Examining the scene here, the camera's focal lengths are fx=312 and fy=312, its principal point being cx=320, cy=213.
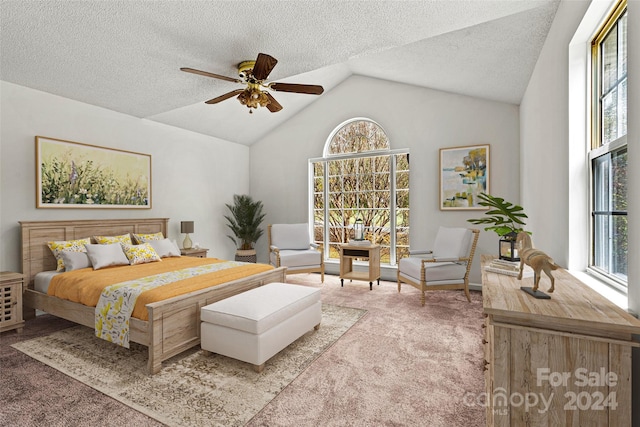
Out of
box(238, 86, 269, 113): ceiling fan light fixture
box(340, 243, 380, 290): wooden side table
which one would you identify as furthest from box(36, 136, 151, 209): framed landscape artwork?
box(340, 243, 380, 290): wooden side table

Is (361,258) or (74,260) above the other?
(74,260)

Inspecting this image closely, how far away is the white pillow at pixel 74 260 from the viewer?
3461 mm

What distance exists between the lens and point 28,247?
3.53 metres

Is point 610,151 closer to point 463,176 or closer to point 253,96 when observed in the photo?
point 253,96

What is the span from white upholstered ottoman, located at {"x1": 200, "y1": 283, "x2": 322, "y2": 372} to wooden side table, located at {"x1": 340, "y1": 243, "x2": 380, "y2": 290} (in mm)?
2075

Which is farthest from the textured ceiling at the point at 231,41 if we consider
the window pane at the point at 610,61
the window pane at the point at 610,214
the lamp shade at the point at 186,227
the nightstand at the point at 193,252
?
the nightstand at the point at 193,252

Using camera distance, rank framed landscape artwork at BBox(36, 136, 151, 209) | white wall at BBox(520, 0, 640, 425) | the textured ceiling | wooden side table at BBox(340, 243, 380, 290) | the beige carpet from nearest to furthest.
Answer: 1. white wall at BBox(520, 0, 640, 425)
2. the beige carpet
3. the textured ceiling
4. framed landscape artwork at BBox(36, 136, 151, 209)
5. wooden side table at BBox(340, 243, 380, 290)

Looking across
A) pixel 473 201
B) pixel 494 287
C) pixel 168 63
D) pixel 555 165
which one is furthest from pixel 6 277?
pixel 473 201

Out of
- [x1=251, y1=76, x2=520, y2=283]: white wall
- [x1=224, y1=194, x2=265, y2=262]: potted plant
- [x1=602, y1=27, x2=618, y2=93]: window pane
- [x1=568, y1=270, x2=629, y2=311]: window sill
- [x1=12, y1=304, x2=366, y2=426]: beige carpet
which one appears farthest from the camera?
[x1=224, y1=194, x2=265, y2=262]: potted plant

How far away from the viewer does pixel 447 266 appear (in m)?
4.04

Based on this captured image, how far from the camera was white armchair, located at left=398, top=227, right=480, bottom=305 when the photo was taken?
398 cm

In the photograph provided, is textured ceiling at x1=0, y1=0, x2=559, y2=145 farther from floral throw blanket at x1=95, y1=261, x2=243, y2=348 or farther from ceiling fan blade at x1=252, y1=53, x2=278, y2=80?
floral throw blanket at x1=95, y1=261, x2=243, y2=348

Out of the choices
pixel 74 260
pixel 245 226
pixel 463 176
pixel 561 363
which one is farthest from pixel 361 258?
pixel 561 363

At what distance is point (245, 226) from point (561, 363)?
5.54m
